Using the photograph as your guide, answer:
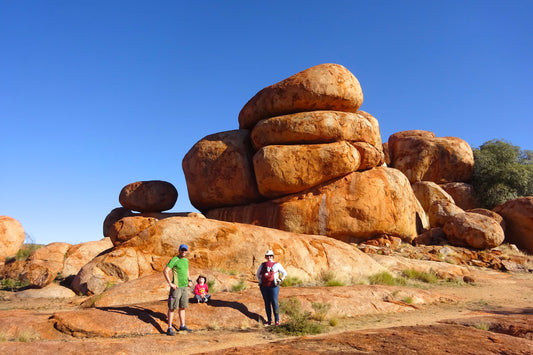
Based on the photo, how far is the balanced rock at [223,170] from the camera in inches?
969

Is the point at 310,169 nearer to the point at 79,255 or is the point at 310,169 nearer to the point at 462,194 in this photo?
the point at 79,255

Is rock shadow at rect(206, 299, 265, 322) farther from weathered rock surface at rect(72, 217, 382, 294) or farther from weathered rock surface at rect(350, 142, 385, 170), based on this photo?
weathered rock surface at rect(350, 142, 385, 170)

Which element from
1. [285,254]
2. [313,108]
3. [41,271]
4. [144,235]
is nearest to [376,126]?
[313,108]

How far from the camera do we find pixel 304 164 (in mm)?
22453

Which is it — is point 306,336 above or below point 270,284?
below

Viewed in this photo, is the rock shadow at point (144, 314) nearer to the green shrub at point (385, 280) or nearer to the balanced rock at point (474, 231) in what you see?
the green shrub at point (385, 280)

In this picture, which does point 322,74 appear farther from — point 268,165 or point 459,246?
point 459,246

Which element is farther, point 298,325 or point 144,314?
point 144,314

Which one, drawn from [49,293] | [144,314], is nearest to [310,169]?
[49,293]

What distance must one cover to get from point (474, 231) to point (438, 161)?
10.7m

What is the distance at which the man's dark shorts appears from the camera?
29.0 feet

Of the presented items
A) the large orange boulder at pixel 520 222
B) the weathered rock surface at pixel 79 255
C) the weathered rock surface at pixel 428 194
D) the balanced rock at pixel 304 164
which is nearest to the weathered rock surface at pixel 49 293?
the weathered rock surface at pixel 79 255

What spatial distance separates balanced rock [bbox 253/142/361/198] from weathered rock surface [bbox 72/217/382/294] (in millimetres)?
6920

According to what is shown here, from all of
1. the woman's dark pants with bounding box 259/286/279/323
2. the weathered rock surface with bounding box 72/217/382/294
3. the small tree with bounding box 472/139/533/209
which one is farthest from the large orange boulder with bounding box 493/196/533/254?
the woman's dark pants with bounding box 259/286/279/323
